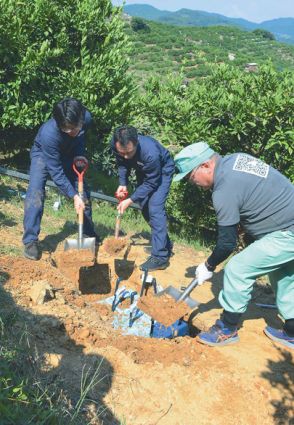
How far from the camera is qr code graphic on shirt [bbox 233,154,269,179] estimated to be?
11.8 ft

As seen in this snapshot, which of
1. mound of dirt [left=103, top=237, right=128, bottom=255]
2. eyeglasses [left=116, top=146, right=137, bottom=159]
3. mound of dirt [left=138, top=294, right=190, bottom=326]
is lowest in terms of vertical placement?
mound of dirt [left=103, top=237, right=128, bottom=255]

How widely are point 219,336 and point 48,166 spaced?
2513 millimetres

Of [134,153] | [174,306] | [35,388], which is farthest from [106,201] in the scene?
[35,388]

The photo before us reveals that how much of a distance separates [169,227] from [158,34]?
38692mm

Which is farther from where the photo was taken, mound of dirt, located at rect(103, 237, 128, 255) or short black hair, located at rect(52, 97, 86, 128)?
mound of dirt, located at rect(103, 237, 128, 255)

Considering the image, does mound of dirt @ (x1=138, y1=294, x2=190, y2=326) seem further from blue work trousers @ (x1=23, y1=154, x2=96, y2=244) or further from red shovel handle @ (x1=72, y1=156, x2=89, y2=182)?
red shovel handle @ (x1=72, y1=156, x2=89, y2=182)

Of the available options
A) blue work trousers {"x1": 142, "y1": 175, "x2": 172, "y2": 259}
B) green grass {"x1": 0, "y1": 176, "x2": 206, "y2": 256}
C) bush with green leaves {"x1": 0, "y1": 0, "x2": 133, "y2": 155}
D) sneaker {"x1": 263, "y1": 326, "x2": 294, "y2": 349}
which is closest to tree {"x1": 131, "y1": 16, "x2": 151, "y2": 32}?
bush with green leaves {"x1": 0, "y1": 0, "x2": 133, "y2": 155}

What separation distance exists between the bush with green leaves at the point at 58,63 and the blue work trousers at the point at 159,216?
7.60 feet

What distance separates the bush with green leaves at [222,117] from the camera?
18.7ft

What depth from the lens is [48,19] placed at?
6.88 metres

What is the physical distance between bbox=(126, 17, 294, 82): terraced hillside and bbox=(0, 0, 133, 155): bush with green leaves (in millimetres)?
19916

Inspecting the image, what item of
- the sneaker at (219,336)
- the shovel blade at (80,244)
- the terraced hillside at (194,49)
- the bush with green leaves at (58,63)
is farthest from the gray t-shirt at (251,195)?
the terraced hillside at (194,49)

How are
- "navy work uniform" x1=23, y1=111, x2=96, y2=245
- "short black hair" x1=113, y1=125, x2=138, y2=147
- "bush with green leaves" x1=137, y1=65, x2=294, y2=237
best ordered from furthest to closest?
1. "bush with green leaves" x1=137, y1=65, x2=294, y2=237
2. "navy work uniform" x1=23, y1=111, x2=96, y2=245
3. "short black hair" x1=113, y1=125, x2=138, y2=147

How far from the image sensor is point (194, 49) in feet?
103
